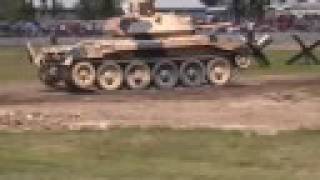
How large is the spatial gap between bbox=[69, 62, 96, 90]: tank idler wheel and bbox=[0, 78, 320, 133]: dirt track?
1.54 ft

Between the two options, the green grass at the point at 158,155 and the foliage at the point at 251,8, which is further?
the foliage at the point at 251,8

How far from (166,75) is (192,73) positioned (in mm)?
777

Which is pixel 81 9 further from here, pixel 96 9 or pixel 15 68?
pixel 15 68

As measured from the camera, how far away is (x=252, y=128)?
17.9 m

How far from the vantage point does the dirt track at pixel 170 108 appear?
62.0ft

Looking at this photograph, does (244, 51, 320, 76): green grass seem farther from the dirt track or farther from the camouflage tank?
the dirt track

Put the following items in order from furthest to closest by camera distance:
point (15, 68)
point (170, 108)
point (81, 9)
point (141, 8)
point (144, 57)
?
point (81, 9) → point (15, 68) → point (141, 8) → point (144, 57) → point (170, 108)

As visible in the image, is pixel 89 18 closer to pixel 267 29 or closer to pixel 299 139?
pixel 267 29

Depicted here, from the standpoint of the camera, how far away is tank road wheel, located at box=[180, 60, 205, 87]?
91.2 ft

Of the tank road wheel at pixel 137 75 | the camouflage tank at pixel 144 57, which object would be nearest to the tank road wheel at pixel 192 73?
the camouflage tank at pixel 144 57

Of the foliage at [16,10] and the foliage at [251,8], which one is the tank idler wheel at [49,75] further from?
the foliage at [251,8]

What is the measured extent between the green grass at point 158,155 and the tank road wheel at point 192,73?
397 inches

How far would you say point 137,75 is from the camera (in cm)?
2739

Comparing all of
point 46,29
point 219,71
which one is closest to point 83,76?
point 219,71
